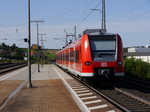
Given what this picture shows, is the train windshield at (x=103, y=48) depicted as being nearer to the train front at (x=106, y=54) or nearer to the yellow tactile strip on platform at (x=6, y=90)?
the train front at (x=106, y=54)

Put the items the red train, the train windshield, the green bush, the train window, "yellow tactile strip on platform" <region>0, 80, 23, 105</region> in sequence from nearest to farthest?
"yellow tactile strip on platform" <region>0, 80, 23, 105</region>
the red train
the train windshield
the train window
the green bush

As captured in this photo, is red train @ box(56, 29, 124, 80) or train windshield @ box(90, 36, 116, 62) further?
train windshield @ box(90, 36, 116, 62)

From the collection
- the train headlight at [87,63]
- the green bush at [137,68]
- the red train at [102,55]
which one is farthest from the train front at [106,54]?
the green bush at [137,68]

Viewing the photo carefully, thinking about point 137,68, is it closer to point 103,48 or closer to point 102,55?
point 103,48

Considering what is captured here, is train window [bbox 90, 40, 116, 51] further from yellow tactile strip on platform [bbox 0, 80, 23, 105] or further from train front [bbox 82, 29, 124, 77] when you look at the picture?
yellow tactile strip on platform [bbox 0, 80, 23, 105]

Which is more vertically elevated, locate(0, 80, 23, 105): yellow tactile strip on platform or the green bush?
the green bush

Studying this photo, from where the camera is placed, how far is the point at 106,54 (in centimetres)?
1767

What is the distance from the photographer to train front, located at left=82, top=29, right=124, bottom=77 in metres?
17.5

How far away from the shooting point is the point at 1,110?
11.0 meters

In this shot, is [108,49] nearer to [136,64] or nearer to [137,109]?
[137,109]

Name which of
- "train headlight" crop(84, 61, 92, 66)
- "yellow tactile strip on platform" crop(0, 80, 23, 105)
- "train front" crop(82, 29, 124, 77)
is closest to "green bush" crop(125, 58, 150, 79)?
"train front" crop(82, 29, 124, 77)

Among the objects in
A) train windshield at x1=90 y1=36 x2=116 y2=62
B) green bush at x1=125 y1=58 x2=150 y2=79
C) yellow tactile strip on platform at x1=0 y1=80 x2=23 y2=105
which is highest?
train windshield at x1=90 y1=36 x2=116 y2=62

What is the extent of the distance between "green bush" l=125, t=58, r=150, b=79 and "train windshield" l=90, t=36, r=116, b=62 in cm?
1026

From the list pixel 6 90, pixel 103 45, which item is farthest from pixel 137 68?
pixel 6 90
